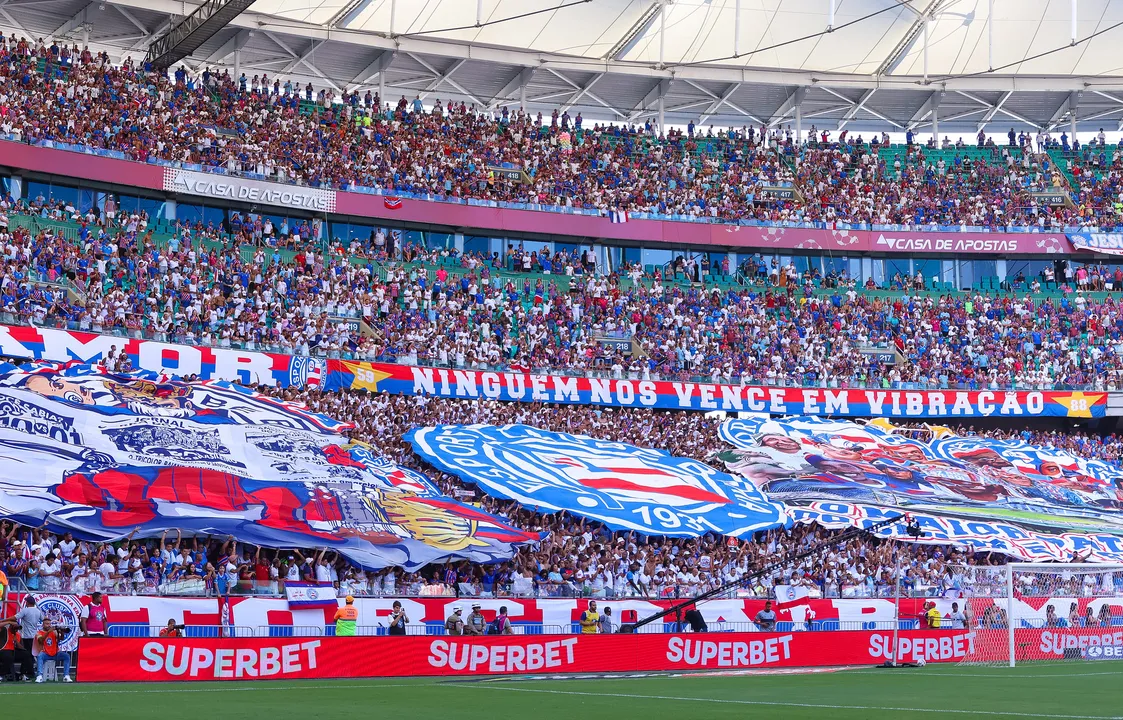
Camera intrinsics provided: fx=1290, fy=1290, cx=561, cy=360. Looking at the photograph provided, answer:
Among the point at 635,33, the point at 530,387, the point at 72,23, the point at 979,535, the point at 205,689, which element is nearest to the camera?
the point at 205,689

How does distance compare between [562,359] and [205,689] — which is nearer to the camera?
[205,689]

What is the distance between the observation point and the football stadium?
22.1 m

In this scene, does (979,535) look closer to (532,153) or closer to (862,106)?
(532,153)

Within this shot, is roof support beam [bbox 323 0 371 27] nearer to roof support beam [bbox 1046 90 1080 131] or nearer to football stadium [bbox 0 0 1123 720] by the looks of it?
football stadium [bbox 0 0 1123 720]

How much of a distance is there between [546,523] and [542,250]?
799 inches

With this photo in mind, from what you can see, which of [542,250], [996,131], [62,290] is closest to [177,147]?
[62,290]

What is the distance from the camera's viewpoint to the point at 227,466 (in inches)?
1122

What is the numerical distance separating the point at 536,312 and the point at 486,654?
26.0 meters

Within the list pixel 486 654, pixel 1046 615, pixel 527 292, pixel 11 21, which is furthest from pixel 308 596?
pixel 11 21

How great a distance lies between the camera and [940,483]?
4119 cm

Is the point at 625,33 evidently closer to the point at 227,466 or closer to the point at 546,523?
the point at 546,523

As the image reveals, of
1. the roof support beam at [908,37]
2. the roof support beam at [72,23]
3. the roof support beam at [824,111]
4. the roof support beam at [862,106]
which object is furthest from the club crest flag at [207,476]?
the roof support beam at [824,111]

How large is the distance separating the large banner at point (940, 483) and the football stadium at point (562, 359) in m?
0.20

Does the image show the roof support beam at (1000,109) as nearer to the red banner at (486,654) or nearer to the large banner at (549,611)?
the large banner at (549,611)
